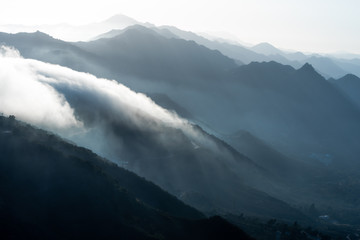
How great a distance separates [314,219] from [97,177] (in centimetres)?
12415

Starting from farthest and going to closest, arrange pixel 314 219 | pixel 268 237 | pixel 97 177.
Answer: pixel 314 219, pixel 268 237, pixel 97 177

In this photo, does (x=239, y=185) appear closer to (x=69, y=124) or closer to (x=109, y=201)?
(x=69, y=124)

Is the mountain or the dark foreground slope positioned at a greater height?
the mountain

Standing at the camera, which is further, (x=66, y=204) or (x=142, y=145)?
(x=142, y=145)

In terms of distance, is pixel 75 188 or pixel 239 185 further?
pixel 239 185

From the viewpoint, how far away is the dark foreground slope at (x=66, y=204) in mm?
63562

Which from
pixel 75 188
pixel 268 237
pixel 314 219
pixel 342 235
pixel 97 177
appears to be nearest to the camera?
pixel 75 188

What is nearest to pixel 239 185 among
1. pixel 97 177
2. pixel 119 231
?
pixel 97 177

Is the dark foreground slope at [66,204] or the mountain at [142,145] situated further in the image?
the mountain at [142,145]

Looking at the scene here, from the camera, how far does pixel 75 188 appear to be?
7594 centimetres

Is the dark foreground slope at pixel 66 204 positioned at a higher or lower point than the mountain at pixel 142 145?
lower

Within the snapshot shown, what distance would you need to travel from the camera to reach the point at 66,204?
70500 mm

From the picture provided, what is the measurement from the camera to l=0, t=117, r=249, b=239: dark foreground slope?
63.6 meters

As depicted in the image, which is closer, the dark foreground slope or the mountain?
the dark foreground slope
